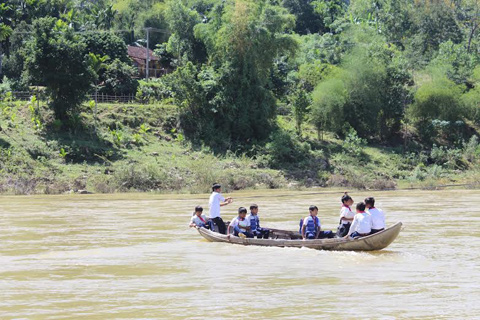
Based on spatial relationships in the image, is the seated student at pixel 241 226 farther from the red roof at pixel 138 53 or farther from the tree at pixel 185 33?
the red roof at pixel 138 53

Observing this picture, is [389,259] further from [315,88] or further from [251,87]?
[315,88]

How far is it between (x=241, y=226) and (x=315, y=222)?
76.0 inches

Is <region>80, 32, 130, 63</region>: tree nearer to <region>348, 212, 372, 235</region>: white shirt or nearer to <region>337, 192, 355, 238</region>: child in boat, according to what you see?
<region>337, 192, 355, 238</region>: child in boat

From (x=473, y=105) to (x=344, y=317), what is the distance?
43.6 meters

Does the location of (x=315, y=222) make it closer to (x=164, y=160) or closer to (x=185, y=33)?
(x=164, y=160)

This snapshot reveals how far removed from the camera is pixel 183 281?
14.7 meters

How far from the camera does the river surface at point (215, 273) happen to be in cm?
1245

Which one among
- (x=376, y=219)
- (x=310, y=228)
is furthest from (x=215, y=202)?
(x=376, y=219)

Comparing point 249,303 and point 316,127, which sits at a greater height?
point 316,127

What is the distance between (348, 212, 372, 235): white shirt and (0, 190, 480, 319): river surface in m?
0.53

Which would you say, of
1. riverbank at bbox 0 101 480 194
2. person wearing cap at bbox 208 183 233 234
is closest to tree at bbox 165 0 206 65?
riverbank at bbox 0 101 480 194

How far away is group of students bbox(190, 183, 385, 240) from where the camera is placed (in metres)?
17.3

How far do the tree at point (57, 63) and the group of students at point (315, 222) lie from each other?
75.4 feet

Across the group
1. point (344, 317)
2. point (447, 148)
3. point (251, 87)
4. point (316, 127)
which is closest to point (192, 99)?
point (251, 87)
